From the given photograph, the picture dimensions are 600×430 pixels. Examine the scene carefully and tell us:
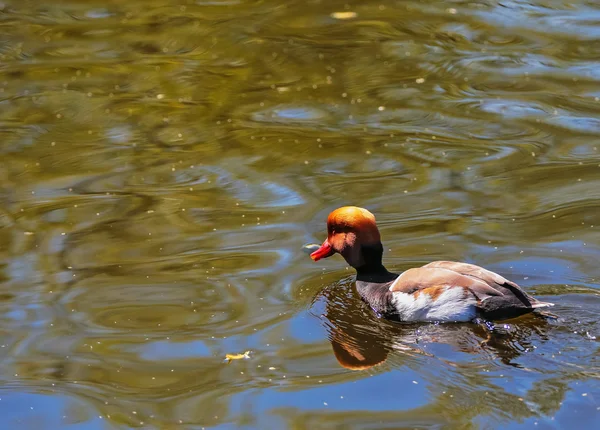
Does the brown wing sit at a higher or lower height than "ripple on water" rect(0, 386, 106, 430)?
higher

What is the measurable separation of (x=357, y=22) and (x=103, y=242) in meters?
5.85

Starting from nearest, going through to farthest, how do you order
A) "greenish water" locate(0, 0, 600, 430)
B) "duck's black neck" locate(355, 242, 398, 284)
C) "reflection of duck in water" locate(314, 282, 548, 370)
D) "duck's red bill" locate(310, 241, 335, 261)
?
"greenish water" locate(0, 0, 600, 430), "reflection of duck in water" locate(314, 282, 548, 370), "duck's black neck" locate(355, 242, 398, 284), "duck's red bill" locate(310, 241, 335, 261)

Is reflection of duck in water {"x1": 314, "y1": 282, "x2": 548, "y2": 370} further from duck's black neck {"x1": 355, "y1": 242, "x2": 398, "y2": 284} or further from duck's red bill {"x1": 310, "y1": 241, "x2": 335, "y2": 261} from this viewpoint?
duck's red bill {"x1": 310, "y1": 241, "x2": 335, "y2": 261}

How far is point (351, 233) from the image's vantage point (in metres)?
6.98

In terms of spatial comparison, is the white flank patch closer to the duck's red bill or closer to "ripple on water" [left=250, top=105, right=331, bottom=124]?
the duck's red bill

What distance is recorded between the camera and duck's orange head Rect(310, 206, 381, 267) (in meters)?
6.93

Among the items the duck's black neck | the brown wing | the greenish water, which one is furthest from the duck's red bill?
the brown wing

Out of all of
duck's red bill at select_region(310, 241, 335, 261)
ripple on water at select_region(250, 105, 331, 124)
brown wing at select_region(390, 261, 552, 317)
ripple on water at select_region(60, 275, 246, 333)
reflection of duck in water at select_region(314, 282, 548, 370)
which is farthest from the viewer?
ripple on water at select_region(250, 105, 331, 124)

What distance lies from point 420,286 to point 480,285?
1.34ft

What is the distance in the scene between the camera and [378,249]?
6941 mm

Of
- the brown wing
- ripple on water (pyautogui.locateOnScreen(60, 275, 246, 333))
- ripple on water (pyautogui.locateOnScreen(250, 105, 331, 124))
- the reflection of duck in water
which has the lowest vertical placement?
ripple on water (pyautogui.locateOnScreen(60, 275, 246, 333))

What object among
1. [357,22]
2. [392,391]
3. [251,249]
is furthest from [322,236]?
[357,22]

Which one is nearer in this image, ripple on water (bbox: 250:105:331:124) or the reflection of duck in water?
the reflection of duck in water

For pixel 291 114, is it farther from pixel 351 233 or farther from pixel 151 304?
pixel 151 304
